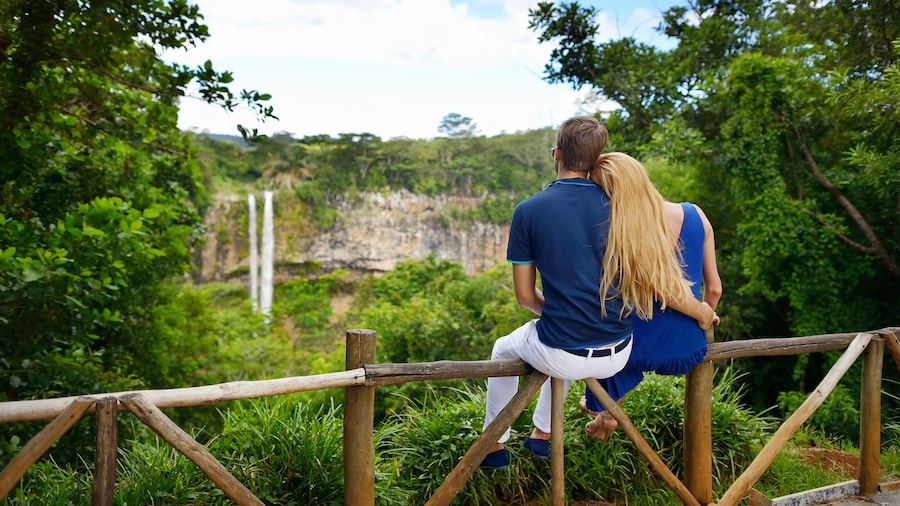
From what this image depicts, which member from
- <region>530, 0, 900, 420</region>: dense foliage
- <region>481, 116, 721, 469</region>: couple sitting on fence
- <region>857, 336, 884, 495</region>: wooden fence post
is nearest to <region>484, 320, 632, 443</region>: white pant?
<region>481, 116, 721, 469</region>: couple sitting on fence

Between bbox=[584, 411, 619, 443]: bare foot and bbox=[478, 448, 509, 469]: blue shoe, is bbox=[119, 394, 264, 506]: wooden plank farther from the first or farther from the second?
bbox=[584, 411, 619, 443]: bare foot

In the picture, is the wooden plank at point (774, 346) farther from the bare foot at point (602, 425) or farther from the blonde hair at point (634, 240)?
the blonde hair at point (634, 240)

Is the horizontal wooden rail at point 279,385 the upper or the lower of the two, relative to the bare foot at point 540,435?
upper

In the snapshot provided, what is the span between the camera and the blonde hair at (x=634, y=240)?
7.14ft

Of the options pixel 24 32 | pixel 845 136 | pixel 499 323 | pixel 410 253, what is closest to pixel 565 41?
pixel 845 136

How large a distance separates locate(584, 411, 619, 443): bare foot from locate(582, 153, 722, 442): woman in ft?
0.52

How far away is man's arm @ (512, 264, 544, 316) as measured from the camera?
7.38 feet

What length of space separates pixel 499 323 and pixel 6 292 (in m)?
9.62

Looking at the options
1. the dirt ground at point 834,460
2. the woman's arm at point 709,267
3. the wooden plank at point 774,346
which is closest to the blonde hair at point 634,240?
the woman's arm at point 709,267

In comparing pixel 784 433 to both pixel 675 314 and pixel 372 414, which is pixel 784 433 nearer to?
pixel 675 314

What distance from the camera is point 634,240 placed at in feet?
7.14

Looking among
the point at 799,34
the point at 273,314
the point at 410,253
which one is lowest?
the point at 273,314

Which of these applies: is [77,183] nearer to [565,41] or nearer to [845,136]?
[565,41]

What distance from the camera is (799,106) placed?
7.14 metres
